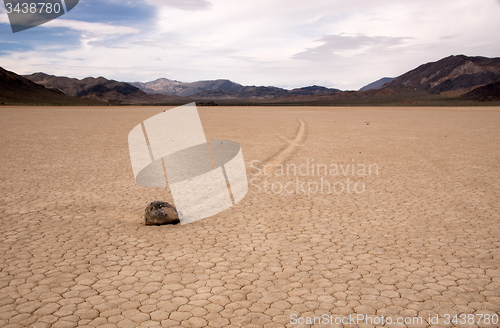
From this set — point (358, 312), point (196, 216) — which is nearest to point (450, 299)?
point (358, 312)

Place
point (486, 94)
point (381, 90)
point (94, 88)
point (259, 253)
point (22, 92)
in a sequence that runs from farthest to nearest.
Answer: point (94, 88) → point (381, 90) → point (22, 92) → point (486, 94) → point (259, 253)

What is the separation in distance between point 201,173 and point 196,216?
2.87m

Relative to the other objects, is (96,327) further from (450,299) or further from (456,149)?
(456,149)

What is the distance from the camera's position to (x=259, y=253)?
12.8 feet

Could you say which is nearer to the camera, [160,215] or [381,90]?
[160,215]

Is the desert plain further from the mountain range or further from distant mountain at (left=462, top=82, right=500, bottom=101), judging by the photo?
distant mountain at (left=462, top=82, right=500, bottom=101)

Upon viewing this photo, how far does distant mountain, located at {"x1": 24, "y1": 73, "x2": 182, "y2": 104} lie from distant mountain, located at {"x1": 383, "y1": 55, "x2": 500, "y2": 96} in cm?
11393

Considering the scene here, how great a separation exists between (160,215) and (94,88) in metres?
175

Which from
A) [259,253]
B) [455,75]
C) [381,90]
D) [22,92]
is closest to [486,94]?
[381,90]

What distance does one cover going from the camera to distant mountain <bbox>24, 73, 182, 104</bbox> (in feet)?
511

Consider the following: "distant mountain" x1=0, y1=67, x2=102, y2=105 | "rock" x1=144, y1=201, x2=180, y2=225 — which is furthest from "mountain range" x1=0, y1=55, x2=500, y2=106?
"rock" x1=144, y1=201, x2=180, y2=225

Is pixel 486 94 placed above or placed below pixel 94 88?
below

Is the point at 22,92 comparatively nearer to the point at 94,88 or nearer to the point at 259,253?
the point at 94,88

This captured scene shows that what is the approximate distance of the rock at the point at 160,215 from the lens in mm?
4754
